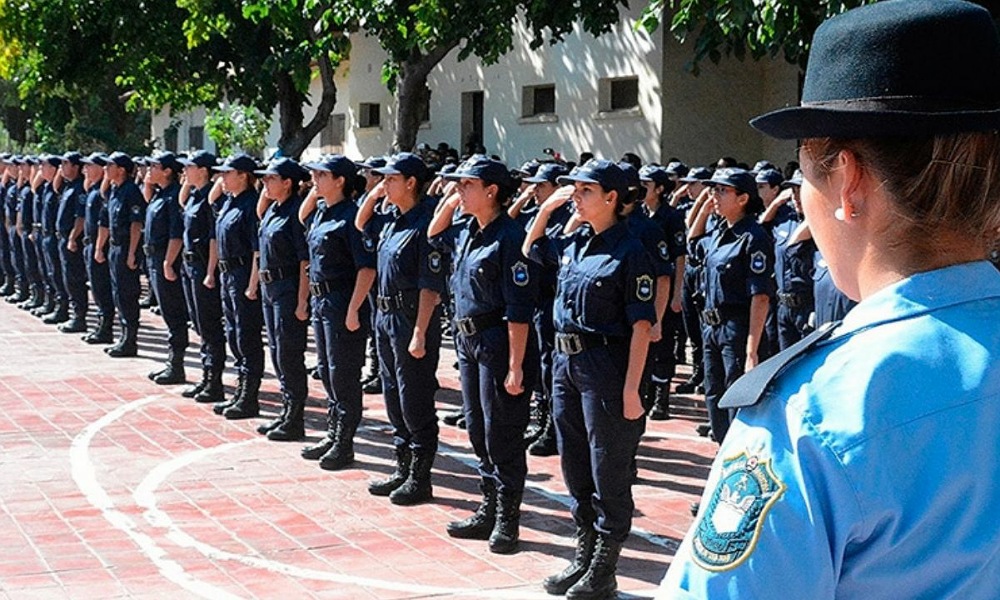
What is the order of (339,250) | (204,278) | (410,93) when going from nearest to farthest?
1. (339,250)
2. (204,278)
3. (410,93)

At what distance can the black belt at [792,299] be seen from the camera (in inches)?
330

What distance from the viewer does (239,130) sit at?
98.2 ft

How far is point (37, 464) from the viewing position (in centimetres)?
864

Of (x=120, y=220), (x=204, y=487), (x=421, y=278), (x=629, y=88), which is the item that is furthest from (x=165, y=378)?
(x=629, y=88)

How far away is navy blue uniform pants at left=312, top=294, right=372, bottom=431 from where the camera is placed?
8688 mm

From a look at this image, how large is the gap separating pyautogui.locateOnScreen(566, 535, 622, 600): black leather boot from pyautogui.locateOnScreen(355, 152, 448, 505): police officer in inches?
77.5

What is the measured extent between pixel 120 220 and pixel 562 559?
27.5 feet

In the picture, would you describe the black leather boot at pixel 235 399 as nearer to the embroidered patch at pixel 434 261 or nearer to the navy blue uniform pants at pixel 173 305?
the navy blue uniform pants at pixel 173 305

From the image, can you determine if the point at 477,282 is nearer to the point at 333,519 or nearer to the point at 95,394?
the point at 333,519

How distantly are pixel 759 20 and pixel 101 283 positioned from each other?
809 centimetres

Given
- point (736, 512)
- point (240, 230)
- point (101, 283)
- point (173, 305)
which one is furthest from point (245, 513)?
point (101, 283)

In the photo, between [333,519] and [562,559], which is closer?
[562,559]

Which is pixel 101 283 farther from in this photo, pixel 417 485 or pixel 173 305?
pixel 417 485

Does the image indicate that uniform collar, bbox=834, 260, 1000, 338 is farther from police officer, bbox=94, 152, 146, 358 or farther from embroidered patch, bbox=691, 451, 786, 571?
police officer, bbox=94, 152, 146, 358
